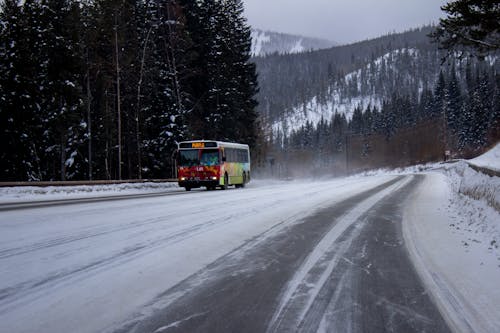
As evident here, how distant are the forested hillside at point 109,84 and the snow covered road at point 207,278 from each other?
23210mm

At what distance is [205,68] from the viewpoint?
40.0 metres

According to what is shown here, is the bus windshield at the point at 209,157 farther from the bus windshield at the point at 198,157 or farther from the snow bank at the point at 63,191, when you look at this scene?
the snow bank at the point at 63,191

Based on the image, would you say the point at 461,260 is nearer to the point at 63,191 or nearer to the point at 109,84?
the point at 63,191

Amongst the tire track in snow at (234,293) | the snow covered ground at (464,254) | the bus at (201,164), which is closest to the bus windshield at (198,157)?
the bus at (201,164)

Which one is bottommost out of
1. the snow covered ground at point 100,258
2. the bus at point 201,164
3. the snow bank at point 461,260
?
the snow bank at point 461,260

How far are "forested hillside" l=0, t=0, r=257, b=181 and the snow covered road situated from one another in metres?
23.2

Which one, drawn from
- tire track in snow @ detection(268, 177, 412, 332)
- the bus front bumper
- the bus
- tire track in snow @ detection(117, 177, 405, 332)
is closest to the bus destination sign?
the bus

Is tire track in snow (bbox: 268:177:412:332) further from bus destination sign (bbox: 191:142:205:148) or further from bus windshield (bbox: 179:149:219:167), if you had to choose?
bus destination sign (bbox: 191:142:205:148)

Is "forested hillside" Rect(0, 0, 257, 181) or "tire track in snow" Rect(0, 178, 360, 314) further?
"forested hillside" Rect(0, 0, 257, 181)

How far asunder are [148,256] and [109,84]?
3078cm

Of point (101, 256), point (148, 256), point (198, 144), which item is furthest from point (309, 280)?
point (198, 144)

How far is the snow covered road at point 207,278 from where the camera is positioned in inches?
138

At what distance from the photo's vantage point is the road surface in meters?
3.49

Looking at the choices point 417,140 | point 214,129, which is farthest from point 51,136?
point 417,140
